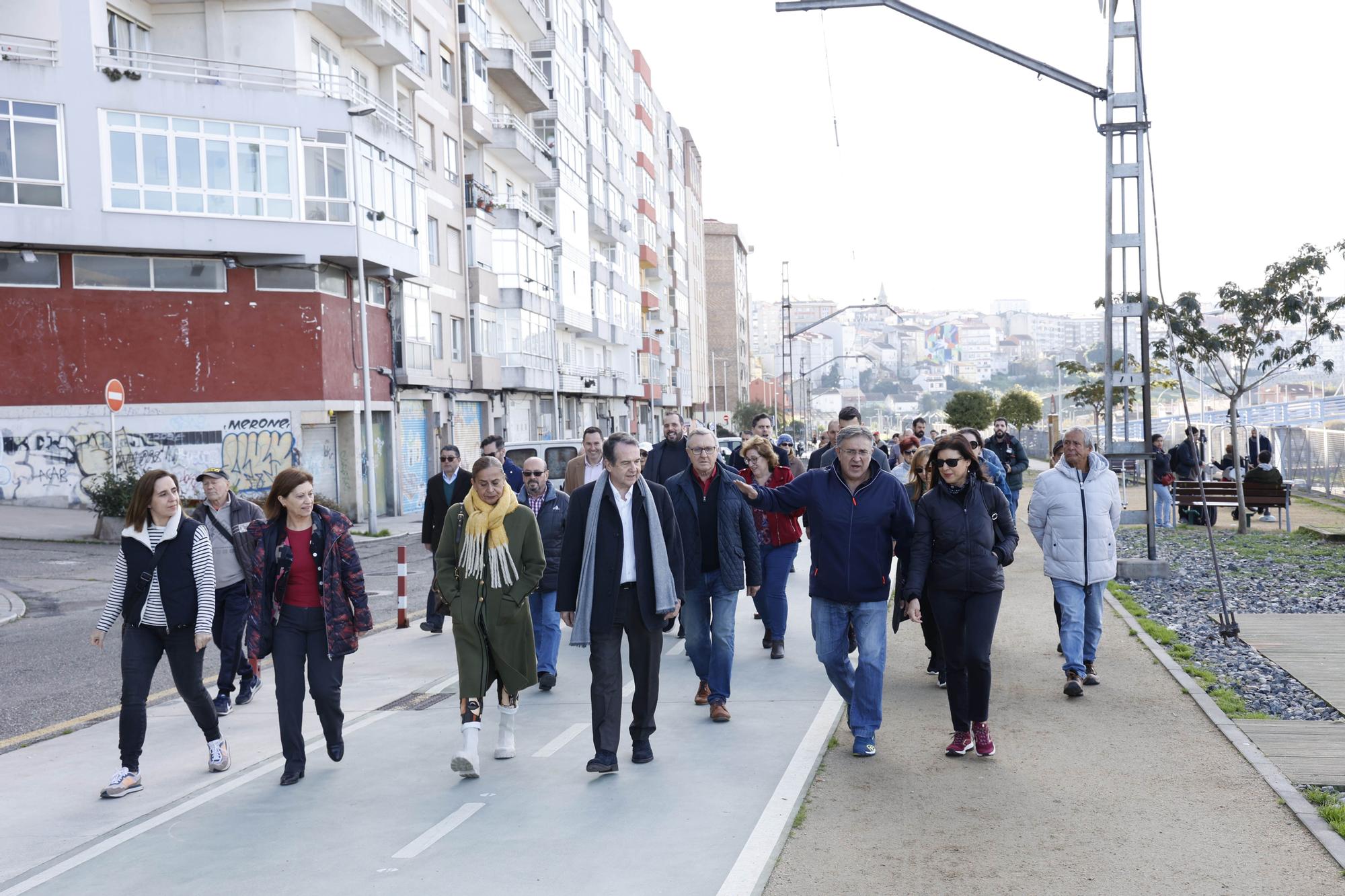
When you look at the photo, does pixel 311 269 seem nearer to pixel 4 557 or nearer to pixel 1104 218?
pixel 4 557

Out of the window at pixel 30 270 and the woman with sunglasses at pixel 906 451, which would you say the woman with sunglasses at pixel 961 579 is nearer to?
the woman with sunglasses at pixel 906 451

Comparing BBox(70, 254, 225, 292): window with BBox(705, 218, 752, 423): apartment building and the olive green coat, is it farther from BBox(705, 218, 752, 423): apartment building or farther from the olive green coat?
BBox(705, 218, 752, 423): apartment building

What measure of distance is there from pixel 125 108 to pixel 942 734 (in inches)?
989

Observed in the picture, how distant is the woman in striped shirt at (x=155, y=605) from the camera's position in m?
6.58

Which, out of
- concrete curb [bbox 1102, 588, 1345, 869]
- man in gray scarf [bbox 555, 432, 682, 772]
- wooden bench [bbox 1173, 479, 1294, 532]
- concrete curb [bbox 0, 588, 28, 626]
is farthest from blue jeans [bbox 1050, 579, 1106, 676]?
wooden bench [bbox 1173, 479, 1294, 532]

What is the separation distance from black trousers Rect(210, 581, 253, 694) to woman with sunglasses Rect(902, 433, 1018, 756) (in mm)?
4500

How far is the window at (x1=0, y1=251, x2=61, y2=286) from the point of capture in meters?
26.6

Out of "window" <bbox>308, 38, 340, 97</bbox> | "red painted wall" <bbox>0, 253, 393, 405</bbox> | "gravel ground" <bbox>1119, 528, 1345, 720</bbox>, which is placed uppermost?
"window" <bbox>308, 38, 340, 97</bbox>

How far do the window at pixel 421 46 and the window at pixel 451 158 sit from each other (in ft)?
8.04

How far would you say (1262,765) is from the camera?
6434 millimetres

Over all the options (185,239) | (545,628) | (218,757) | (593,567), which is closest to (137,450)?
(185,239)

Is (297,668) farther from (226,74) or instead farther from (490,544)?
(226,74)

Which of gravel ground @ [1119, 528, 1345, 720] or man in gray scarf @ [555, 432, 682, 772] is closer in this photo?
man in gray scarf @ [555, 432, 682, 772]

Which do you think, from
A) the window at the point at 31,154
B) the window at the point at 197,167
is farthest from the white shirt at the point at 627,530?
the window at the point at 31,154
